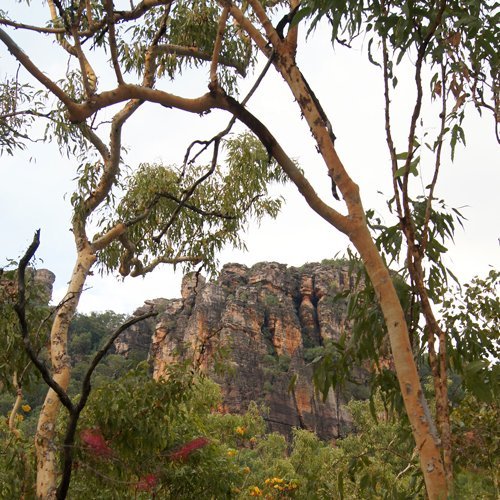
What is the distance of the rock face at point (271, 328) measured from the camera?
32219 millimetres

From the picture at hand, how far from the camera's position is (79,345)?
124 feet

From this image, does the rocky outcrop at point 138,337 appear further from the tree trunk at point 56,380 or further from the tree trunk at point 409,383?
the tree trunk at point 409,383

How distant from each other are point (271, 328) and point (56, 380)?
32788 mm

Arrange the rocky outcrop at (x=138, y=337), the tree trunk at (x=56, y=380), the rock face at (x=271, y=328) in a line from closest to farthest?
1. the tree trunk at (x=56, y=380)
2. the rock face at (x=271, y=328)
3. the rocky outcrop at (x=138, y=337)

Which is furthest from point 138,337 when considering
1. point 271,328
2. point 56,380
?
A: point 56,380

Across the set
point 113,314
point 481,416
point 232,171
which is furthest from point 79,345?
point 481,416

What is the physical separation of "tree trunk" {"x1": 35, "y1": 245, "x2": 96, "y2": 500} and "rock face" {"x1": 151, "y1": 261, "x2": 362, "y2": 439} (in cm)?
2522

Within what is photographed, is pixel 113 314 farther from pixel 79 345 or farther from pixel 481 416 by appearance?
pixel 481 416

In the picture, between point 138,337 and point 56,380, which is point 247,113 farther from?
point 138,337

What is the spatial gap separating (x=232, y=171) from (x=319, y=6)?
4630mm

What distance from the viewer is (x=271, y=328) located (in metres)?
36.5

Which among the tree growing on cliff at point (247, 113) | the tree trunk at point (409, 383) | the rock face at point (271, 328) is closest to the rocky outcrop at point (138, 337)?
the rock face at point (271, 328)

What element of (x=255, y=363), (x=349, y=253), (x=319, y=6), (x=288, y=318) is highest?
(x=288, y=318)

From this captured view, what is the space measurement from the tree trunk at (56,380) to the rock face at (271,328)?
993 inches
